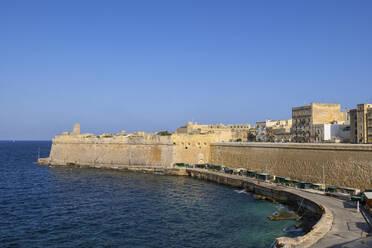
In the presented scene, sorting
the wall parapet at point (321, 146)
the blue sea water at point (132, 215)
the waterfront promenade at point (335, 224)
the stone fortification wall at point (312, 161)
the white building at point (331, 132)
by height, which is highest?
the white building at point (331, 132)

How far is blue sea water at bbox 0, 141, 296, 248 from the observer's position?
60.8ft

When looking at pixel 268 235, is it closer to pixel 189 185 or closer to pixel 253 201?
pixel 253 201

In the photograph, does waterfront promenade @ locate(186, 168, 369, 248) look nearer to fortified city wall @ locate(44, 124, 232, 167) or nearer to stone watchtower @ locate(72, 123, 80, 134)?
fortified city wall @ locate(44, 124, 232, 167)

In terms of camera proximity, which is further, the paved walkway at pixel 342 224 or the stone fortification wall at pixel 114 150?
the stone fortification wall at pixel 114 150

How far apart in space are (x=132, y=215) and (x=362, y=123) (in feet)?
91.4

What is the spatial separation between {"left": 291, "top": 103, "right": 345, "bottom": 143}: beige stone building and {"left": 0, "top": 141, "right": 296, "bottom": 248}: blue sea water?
1769 centimetres

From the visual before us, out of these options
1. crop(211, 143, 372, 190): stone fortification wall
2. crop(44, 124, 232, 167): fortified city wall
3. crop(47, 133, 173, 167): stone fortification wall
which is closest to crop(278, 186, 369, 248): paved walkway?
crop(211, 143, 372, 190): stone fortification wall

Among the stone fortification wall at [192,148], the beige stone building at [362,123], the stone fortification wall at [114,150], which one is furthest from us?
the stone fortification wall at [114,150]

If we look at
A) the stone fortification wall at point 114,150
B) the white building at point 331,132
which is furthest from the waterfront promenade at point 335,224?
the stone fortification wall at point 114,150

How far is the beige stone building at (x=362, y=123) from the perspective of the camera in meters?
36.2

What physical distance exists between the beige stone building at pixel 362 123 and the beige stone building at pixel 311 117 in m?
7.74

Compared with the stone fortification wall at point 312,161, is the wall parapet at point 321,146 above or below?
above

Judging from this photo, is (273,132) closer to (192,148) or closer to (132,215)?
(192,148)

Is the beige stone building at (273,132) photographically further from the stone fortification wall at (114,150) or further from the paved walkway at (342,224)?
the paved walkway at (342,224)
